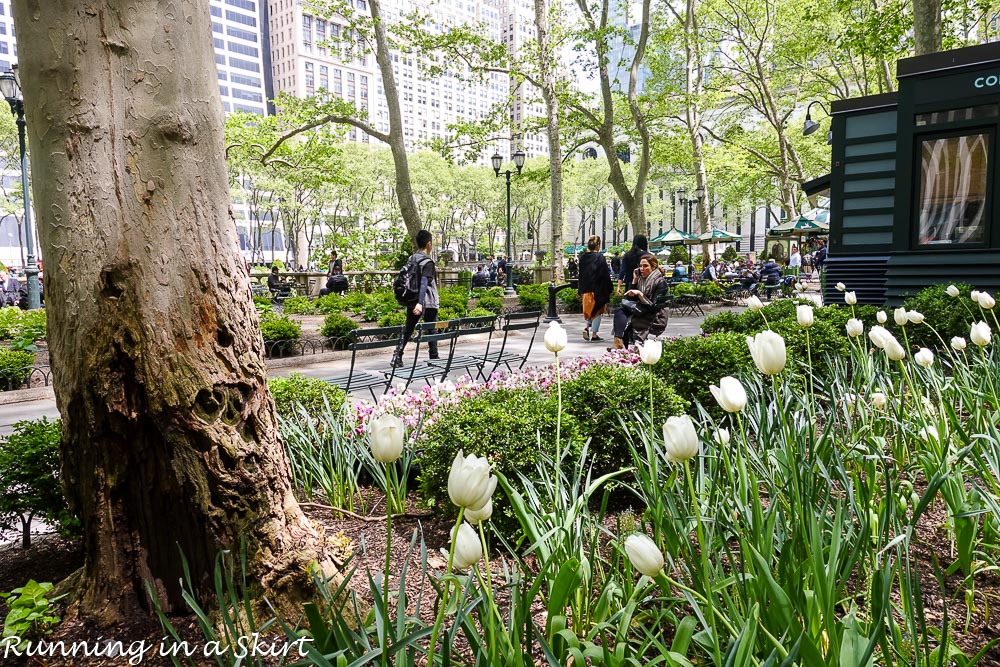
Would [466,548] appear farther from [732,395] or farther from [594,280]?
[594,280]

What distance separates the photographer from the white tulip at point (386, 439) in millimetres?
1387

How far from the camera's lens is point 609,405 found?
13.3 ft

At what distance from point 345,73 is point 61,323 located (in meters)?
119

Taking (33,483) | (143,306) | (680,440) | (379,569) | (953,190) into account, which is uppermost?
(953,190)

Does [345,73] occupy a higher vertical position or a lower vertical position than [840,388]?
higher

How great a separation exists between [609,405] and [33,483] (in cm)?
309

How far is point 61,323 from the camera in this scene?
7.81 feet

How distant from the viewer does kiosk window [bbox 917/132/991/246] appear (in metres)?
9.13

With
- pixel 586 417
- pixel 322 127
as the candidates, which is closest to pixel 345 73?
pixel 322 127

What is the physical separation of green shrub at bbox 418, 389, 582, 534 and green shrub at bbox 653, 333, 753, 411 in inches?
70.6

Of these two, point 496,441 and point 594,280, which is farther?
point 594,280

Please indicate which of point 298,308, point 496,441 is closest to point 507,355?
point 496,441

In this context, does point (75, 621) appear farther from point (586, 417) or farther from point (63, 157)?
point (586, 417)

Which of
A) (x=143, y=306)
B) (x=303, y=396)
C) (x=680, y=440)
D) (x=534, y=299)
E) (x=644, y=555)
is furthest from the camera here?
(x=534, y=299)
